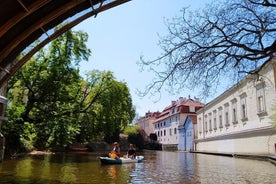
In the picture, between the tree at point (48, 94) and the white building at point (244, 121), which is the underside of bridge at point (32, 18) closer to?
the white building at point (244, 121)

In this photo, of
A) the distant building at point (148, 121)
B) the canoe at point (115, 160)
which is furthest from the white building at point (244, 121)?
the distant building at point (148, 121)

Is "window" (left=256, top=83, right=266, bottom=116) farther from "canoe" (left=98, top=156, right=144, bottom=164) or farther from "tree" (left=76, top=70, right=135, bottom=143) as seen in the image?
"tree" (left=76, top=70, right=135, bottom=143)

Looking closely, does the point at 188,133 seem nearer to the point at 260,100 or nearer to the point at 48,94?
the point at 260,100

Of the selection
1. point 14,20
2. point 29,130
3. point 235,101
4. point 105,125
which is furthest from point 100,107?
point 14,20

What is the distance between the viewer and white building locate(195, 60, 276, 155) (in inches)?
1023

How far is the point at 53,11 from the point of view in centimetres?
721

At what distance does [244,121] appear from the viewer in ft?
106

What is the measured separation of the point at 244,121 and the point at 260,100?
445cm

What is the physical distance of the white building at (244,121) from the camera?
2598 cm

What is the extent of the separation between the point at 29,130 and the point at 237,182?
18317 mm

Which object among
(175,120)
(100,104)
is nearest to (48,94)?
(100,104)

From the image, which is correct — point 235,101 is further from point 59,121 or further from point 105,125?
point 59,121

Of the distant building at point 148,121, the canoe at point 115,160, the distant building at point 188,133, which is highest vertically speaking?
the distant building at point 148,121

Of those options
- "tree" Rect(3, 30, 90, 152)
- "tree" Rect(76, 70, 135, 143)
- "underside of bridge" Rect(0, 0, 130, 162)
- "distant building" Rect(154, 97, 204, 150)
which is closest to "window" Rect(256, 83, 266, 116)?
"tree" Rect(76, 70, 135, 143)
